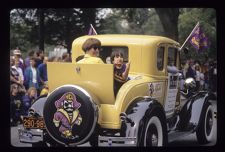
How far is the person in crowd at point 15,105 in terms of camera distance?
25.6 ft

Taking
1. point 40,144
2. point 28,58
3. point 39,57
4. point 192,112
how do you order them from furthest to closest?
point 192,112 < point 28,58 < point 39,57 < point 40,144

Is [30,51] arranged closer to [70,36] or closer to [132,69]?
[70,36]

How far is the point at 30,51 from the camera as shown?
797 centimetres

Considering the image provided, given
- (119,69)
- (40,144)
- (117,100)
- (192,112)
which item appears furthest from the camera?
(192,112)

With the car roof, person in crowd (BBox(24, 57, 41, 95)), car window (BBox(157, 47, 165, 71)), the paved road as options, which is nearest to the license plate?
the paved road

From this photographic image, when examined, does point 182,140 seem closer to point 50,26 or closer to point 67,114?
point 67,114

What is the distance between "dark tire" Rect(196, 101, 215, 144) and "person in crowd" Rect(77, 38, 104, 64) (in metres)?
1.35

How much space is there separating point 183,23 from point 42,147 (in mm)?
1967

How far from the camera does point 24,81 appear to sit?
7.92m

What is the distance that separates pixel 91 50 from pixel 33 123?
948 millimetres

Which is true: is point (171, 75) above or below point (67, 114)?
above

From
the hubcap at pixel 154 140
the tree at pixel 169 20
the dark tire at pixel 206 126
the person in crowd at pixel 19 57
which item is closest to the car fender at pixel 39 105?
the person in crowd at pixel 19 57

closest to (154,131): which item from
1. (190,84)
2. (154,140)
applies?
(154,140)
